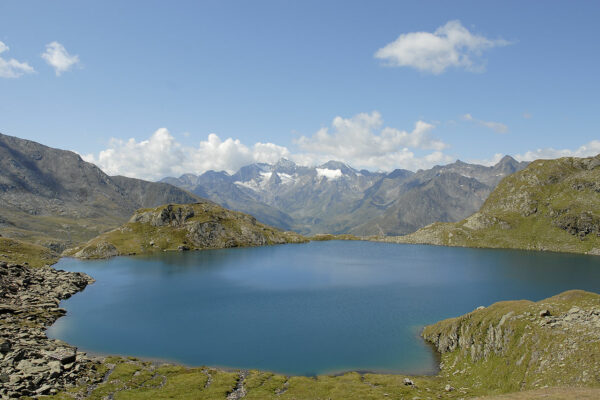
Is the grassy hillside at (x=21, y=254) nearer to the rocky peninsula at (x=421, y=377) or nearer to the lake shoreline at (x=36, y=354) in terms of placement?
the lake shoreline at (x=36, y=354)

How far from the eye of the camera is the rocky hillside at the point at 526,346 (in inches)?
1742

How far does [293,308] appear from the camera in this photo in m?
104

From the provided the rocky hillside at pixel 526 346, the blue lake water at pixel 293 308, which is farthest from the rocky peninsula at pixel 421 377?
the blue lake water at pixel 293 308

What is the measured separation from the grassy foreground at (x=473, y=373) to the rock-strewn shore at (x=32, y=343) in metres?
4.07

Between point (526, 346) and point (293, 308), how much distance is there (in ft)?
210

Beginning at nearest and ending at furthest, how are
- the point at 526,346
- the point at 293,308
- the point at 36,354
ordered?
the point at 526,346 < the point at 36,354 < the point at 293,308

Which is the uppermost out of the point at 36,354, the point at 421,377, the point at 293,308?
the point at 36,354

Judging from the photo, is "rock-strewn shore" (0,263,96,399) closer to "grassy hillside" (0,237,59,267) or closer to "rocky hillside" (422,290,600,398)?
"grassy hillside" (0,237,59,267)

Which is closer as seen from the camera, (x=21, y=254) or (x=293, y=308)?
(x=293, y=308)

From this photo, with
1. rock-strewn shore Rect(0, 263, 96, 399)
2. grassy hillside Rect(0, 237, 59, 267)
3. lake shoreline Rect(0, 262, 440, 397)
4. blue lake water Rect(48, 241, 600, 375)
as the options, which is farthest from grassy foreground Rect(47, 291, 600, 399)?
grassy hillside Rect(0, 237, 59, 267)

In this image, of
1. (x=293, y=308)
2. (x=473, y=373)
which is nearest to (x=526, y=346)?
(x=473, y=373)

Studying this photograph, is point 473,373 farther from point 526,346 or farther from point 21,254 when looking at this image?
point 21,254

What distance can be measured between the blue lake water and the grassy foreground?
6.73 metres

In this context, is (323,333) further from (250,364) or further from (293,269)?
(293,269)
